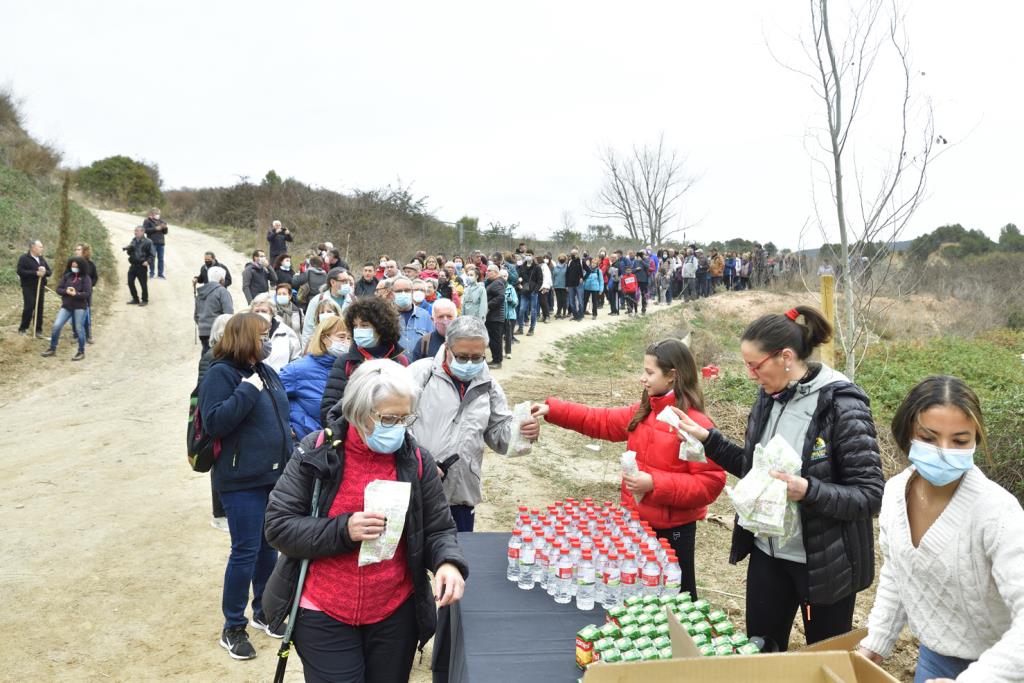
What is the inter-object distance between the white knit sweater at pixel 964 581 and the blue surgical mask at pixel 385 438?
1692 millimetres

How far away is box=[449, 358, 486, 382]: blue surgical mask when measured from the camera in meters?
3.80

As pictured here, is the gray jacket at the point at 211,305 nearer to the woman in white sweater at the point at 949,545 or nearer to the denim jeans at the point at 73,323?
the denim jeans at the point at 73,323

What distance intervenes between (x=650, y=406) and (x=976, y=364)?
42.3ft

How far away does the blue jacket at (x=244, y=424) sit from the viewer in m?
3.61

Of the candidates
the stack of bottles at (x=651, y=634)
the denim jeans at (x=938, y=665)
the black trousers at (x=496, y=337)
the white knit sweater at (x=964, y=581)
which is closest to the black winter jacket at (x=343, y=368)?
the stack of bottles at (x=651, y=634)

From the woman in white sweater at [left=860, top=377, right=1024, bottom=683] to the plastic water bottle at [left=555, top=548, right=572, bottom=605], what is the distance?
42.0 inches

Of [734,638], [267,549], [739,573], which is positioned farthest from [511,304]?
[734,638]

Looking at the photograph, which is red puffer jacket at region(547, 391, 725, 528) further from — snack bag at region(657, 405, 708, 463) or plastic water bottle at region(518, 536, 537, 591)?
plastic water bottle at region(518, 536, 537, 591)

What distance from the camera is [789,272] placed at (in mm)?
28219

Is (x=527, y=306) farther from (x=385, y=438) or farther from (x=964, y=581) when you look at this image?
(x=964, y=581)

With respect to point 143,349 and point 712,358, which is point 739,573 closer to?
point 712,358

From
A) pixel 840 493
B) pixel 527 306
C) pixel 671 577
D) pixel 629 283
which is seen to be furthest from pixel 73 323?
pixel 629 283

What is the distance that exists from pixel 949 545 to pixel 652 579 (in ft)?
3.30

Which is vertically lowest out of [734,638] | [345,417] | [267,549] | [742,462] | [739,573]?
[739,573]
